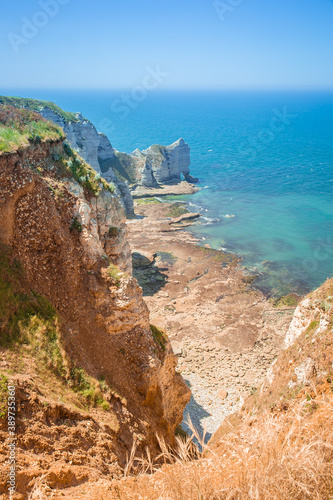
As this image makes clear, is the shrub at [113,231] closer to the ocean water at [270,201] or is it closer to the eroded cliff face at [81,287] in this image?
the eroded cliff face at [81,287]

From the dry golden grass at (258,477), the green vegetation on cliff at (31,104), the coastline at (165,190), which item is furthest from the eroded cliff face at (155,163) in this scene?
the dry golden grass at (258,477)

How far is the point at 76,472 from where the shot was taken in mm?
7965

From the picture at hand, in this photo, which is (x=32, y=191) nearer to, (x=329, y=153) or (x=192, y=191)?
(x=192, y=191)

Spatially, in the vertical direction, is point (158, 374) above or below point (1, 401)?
below

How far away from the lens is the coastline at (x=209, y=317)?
989 inches

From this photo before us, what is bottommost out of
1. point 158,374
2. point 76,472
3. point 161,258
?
point 161,258

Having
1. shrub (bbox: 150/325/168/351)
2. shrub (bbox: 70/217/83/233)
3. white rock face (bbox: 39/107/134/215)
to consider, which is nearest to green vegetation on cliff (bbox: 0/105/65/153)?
shrub (bbox: 70/217/83/233)

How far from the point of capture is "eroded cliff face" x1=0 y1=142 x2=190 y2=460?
473 inches

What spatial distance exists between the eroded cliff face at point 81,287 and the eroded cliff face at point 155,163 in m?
65.5

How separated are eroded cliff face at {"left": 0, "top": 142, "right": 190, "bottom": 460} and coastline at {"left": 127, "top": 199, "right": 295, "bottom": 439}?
4.76 metres

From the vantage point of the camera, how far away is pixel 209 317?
34.7 metres

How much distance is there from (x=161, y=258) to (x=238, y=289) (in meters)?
12.9

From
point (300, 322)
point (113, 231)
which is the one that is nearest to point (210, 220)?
point (113, 231)

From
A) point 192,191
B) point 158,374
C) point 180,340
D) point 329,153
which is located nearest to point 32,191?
point 158,374
